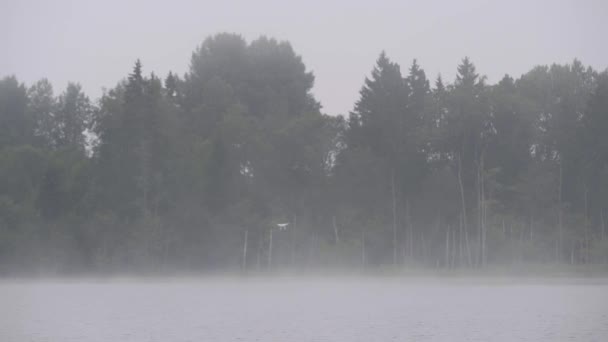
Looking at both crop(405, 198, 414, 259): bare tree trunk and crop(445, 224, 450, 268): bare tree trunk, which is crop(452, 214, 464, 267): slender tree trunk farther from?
crop(405, 198, 414, 259): bare tree trunk

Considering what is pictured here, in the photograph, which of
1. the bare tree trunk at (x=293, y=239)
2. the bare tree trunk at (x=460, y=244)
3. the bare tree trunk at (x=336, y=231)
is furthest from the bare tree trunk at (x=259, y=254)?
the bare tree trunk at (x=460, y=244)

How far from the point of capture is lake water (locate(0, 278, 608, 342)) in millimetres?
29453

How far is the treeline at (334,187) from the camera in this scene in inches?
2926

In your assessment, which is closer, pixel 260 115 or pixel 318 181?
pixel 318 181

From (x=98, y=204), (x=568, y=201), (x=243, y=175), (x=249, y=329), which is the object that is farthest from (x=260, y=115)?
(x=249, y=329)

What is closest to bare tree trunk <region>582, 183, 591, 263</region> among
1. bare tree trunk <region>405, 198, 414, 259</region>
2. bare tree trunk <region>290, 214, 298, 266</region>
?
bare tree trunk <region>405, 198, 414, 259</region>

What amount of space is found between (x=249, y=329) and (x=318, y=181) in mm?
47623

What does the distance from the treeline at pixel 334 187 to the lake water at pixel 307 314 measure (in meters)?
18.8

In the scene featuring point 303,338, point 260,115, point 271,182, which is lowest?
point 303,338

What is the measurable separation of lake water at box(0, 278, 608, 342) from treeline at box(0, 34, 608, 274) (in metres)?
18.8

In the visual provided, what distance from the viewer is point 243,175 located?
7756 cm

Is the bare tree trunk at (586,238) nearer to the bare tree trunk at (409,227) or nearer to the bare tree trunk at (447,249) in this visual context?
the bare tree trunk at (447,249)

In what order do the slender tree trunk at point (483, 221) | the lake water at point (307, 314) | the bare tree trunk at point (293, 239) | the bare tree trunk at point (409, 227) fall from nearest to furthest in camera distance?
1. the lake water at point (307, 314)
2. the slender tree trunk at point (483, 221)
3. the bare tree trunk at point (293, 239)
4. the bare tree trunk at point (409, 227)

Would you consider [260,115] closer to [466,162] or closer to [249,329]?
[466,162]
